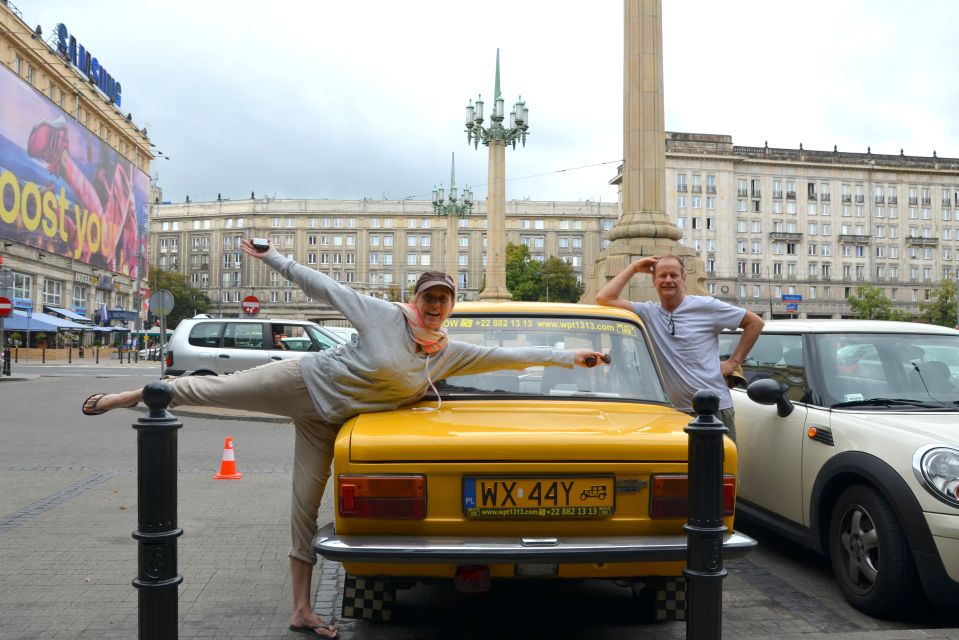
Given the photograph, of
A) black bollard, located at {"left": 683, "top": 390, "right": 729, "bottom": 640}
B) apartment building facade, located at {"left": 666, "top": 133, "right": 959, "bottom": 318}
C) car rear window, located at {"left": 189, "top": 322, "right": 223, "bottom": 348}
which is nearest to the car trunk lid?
black bollard, located at {"left": 683, "top": 390, "right": 729, "bottom": 640}

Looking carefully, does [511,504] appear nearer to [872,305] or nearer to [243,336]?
[243,336]

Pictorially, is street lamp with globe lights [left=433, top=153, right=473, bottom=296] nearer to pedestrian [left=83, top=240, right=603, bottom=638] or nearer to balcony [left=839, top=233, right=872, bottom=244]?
pedestrian [left=83, top=240, right=603, bottom=638]

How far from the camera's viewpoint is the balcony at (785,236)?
100750 millimetres

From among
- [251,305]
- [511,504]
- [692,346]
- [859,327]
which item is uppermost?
[251,305]

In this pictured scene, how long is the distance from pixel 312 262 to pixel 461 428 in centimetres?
13186

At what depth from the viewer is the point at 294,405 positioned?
3.92 m

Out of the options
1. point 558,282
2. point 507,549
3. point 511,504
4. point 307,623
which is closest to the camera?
point 507,549

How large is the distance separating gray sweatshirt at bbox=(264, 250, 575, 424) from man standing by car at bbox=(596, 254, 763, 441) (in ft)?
5.02

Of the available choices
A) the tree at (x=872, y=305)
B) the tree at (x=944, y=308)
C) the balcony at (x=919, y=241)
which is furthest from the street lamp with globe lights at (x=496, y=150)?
the balcony at (x=919, y=241)

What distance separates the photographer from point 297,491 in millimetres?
4082

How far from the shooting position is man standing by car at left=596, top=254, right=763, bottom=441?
16.9 feet

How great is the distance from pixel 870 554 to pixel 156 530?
11.7 ft

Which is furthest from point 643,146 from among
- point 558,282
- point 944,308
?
point 558,282

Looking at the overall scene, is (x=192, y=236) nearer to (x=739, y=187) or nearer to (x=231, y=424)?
(x=739, y=187)
